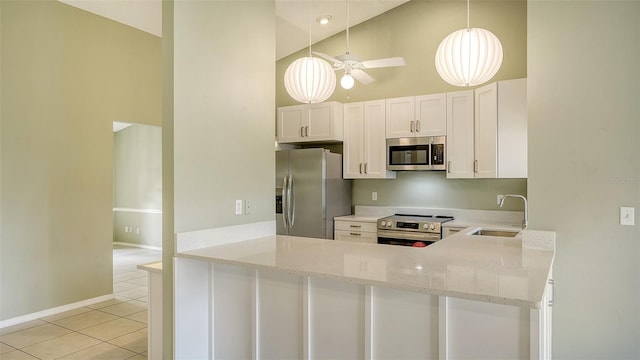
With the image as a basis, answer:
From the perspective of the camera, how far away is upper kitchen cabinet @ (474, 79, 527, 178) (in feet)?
12.8

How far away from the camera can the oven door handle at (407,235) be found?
4.31 m

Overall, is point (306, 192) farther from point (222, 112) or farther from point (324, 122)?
point (222, 112)

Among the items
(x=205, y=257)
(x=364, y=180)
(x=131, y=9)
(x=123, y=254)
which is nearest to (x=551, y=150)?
(x=205, y=257)

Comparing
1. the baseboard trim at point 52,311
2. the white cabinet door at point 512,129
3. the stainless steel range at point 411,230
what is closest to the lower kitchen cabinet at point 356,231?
the stainless steel range at point 411,230

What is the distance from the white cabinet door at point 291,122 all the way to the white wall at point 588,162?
10.1ft

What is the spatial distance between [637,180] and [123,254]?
7392 mm

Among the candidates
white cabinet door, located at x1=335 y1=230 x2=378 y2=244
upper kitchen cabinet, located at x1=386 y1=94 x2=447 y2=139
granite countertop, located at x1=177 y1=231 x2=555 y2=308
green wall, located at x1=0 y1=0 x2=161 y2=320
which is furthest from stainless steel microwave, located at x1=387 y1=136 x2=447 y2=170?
green wall, located at x1=0 y1=0 x2=161 y2=320

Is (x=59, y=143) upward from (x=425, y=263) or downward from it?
upward

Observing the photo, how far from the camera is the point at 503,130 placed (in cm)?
398

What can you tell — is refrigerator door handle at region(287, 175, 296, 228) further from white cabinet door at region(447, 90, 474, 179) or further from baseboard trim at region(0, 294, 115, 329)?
baseboard trim at region(0, 294, 115, 329)

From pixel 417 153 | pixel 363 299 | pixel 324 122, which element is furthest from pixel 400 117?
pixel 363 299

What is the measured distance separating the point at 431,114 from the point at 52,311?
451 cm

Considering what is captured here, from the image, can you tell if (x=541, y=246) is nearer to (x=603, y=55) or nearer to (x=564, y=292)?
(x=564, y=292)

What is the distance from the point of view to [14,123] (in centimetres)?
374
